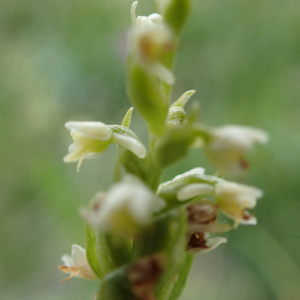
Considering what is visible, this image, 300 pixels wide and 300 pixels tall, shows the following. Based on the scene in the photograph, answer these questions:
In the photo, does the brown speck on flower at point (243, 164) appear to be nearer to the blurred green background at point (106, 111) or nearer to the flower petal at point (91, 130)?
the flower petal at point (91, 130)

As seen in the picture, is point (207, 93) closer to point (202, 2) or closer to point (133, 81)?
point (202, 2)

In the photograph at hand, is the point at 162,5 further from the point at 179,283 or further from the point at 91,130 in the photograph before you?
the point at 179,283

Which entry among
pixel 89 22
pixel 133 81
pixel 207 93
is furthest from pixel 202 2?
pixel 133 81

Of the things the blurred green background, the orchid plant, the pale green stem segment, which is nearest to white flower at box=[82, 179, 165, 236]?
the orchid plant

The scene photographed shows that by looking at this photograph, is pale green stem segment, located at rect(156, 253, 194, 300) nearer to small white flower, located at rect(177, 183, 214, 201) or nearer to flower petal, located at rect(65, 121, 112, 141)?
small white flower, located at rect(177, 183, 214, 201)

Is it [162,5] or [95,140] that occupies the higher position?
[162,5]

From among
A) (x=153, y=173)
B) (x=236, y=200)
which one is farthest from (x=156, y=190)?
(x=236, y=200)
